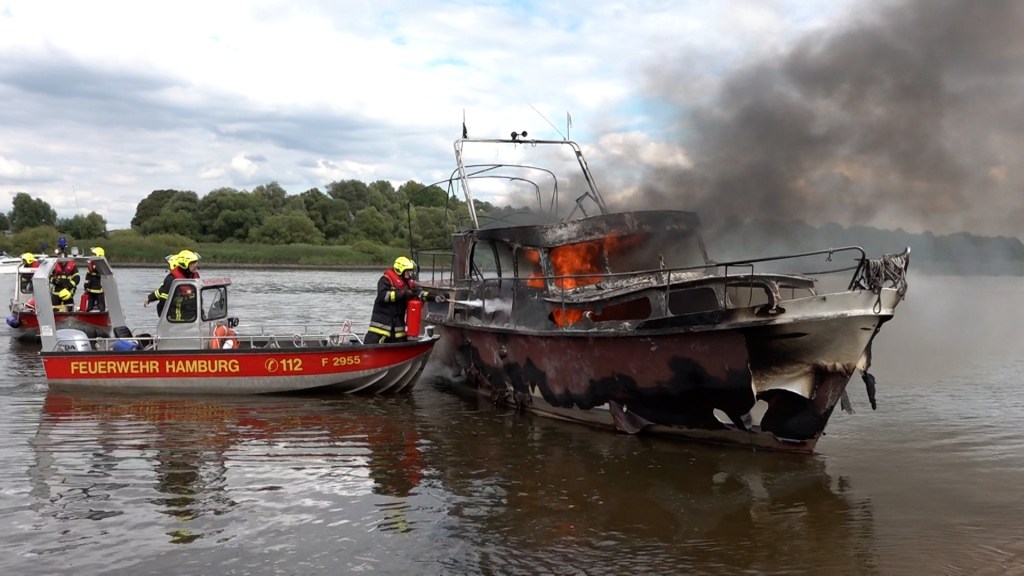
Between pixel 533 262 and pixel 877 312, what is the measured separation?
16.1ft

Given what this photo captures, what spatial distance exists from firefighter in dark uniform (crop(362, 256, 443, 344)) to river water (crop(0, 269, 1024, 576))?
1.07 m

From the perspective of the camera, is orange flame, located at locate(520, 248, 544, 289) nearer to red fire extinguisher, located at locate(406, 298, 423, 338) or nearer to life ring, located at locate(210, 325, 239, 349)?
red fire extinguisher, located at locate(406, 298, 423, 338)

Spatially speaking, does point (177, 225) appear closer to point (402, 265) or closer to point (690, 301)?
point (402, 265)

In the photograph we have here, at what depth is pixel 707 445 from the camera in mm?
10133

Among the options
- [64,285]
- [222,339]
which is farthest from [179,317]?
[64,285]

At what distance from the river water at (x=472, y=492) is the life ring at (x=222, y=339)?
2.86 ft

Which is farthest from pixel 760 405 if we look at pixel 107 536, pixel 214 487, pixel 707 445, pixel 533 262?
pixel 107 536

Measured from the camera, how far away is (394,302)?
13180mm

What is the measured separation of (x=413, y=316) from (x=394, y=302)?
1.20 ft

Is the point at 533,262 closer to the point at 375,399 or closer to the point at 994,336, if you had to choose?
the point at 375,399

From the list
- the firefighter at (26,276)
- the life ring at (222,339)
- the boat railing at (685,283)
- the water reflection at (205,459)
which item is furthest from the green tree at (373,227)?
the water reflection at (205,459)

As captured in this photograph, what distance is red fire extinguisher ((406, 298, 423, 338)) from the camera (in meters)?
13.2

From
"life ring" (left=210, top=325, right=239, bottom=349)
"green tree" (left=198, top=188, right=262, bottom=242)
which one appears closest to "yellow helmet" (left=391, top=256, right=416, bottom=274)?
"life ring" (left=210, top=325, right=239, bottom=349)

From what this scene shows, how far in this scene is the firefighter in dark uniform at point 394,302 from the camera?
514 inches
